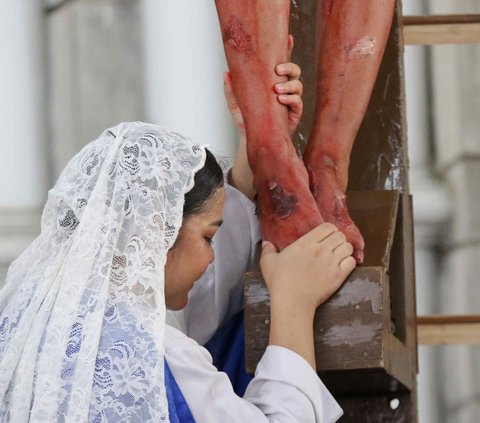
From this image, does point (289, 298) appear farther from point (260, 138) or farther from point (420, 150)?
point (420, 150)

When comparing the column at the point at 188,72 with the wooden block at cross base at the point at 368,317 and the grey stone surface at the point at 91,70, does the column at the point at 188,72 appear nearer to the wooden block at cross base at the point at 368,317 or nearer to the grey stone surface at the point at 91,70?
the grey stone surface at the point at 91,70

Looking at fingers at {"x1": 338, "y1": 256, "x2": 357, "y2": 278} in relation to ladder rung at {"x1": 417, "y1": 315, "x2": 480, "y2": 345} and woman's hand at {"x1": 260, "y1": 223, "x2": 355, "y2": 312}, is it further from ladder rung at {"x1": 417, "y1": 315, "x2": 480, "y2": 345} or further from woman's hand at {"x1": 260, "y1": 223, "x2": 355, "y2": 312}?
ladder rung at {"x1": 417, "y1": 315, "x2": 480, "y2": 345}

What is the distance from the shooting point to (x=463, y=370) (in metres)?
3.68

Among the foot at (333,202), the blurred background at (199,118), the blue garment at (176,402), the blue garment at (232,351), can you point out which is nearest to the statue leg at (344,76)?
the foot at (333,202)

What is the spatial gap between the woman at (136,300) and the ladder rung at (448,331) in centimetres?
126

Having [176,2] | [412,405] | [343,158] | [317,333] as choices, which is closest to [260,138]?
[343,158]

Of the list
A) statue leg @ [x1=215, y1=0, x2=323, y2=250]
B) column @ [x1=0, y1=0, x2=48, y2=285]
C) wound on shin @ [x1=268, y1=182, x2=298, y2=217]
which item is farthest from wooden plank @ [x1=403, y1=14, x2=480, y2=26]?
wound on shin @ [x1=268, y1=182, x2=298, y2=217]

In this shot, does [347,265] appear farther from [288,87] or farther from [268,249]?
[288,87]

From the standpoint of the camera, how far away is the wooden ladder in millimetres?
3238

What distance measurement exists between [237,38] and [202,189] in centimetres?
24

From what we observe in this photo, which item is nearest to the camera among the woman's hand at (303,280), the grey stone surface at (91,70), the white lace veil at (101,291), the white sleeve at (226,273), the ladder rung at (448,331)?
the white lace veil at (101,291)

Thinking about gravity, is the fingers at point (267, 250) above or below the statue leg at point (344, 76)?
below

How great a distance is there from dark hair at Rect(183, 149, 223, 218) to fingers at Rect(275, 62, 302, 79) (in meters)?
0.17

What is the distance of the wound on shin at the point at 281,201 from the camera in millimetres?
2057
